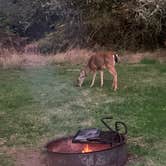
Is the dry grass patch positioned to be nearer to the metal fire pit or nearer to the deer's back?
the deer's back

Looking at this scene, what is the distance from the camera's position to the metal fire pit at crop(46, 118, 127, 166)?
16.7 feet

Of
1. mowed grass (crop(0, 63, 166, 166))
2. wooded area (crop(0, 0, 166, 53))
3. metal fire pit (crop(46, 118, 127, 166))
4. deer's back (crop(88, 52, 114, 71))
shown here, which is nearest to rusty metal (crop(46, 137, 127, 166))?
metal fire pit (crop(46, 118, 127, 166))

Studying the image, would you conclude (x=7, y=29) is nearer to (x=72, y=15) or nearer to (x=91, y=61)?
(x=72, y=15)

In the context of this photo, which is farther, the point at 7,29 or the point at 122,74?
the point at 7,29

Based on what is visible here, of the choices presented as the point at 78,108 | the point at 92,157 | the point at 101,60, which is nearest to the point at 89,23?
the point at 101,60

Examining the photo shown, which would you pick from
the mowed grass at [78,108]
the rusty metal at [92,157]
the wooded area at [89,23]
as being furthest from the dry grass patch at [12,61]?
the rusty metal at [92,157]

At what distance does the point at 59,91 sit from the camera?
10383 mm

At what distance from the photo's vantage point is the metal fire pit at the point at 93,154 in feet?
16.7

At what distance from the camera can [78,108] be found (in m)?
8.48

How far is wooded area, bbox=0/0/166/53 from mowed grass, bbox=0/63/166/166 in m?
4.37

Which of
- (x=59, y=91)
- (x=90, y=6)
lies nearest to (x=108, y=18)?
(x=90, y=6)

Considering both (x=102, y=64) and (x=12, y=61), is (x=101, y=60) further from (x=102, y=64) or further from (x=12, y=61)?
(x=12, y=61)

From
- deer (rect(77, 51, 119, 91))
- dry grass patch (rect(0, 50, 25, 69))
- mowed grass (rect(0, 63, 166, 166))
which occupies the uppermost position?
deer (rect(77, 51, 119, 91))

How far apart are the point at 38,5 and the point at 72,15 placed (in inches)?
56.1
